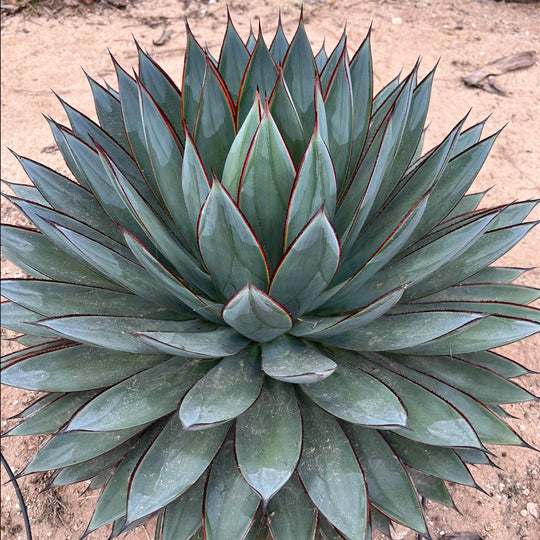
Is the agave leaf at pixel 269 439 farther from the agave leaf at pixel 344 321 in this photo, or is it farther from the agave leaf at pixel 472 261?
the agave leaf at pixel 472 261

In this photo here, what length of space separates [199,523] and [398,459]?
53 centimetres

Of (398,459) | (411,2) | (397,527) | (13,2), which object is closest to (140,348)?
(398,459)

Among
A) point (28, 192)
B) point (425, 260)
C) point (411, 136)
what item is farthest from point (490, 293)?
point (28, 192)

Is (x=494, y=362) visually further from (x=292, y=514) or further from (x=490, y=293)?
(x=292, y=514)

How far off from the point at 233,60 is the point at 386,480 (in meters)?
1.23

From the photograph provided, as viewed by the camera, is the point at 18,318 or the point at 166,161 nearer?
the point at 166,161

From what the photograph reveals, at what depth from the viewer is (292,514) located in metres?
1.29

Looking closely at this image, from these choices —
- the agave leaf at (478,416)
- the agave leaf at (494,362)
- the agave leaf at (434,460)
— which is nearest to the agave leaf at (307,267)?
the agave leaf at (478,416)

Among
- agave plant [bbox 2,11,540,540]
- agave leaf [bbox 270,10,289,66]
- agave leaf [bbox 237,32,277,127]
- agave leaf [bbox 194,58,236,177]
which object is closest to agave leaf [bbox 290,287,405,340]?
agave plant [bbox 2,11,540,540]

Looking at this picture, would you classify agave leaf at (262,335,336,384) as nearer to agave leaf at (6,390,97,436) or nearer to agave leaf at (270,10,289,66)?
agave leaf at (6,390,97,436)

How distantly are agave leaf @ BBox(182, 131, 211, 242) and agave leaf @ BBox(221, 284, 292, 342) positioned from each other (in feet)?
0.95

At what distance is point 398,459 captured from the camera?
4.33 ft

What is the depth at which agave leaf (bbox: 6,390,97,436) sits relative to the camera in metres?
1.43

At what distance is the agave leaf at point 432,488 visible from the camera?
4.78 ft
